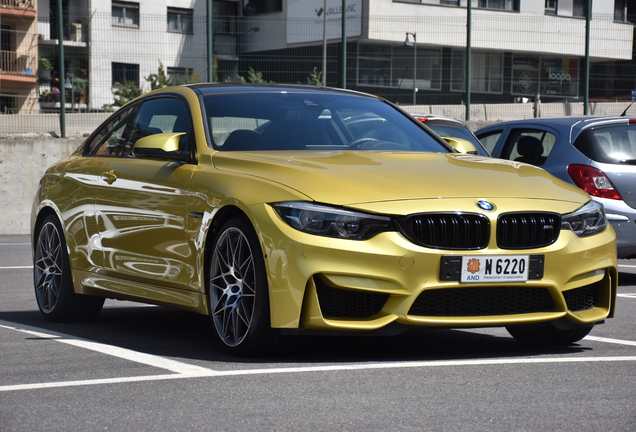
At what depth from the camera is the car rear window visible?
373 inches

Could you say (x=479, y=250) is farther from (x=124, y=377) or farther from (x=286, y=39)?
(x=286, y=39)

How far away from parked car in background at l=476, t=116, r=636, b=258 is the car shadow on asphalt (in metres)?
2.99

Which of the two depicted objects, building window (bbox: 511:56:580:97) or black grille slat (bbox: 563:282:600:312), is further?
building window (bbox: 511:56:580:97)

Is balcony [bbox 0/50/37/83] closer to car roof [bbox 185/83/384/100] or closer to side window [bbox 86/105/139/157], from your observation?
side window [bbox 86/105/139/157]

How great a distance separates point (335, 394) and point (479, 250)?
3.71ft

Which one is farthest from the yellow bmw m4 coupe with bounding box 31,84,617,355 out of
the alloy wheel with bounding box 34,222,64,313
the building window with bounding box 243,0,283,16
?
the building window with bounding box 243,0,283,16

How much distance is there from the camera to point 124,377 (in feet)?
16.3

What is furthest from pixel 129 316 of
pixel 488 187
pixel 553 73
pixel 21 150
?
pixel 553 73

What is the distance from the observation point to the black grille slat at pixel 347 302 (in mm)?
5121

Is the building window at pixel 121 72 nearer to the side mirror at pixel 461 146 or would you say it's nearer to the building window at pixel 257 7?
the side mirror at pixel 461 146

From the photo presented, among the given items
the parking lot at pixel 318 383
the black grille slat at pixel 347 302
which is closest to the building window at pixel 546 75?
the parking lot at pixel 318 383

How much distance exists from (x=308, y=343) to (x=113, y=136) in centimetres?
223

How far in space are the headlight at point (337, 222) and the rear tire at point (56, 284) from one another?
2679 mm

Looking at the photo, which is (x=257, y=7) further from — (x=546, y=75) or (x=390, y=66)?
(x=546, y=75)
